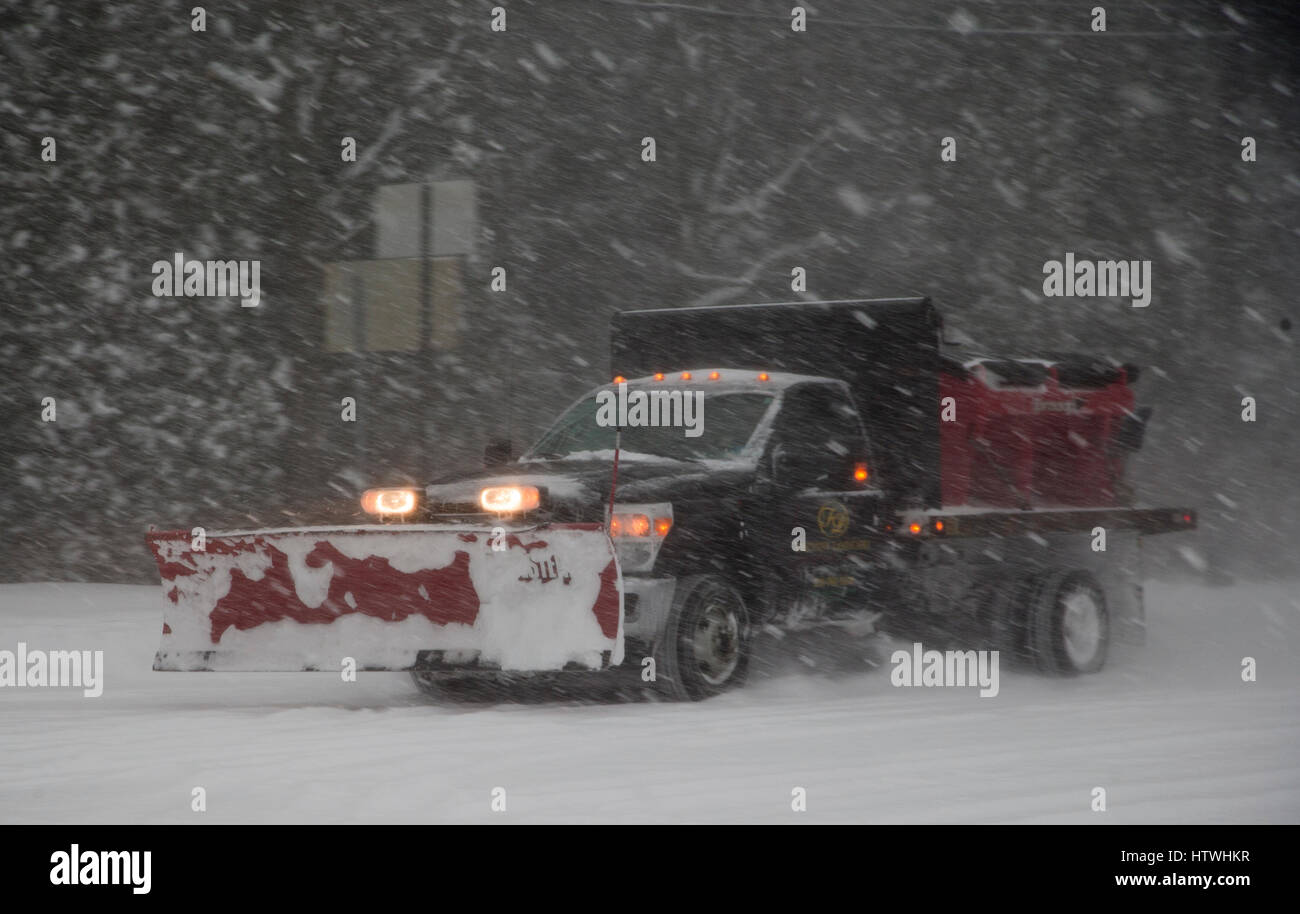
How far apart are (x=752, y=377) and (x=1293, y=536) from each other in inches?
379

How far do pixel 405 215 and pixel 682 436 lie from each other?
23.0 ft

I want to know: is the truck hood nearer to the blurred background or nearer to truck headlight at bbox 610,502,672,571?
truck headlight at bbox 610,502,672,571

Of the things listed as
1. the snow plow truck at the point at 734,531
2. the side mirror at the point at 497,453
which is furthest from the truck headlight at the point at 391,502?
the side mirror at the point at 497,453

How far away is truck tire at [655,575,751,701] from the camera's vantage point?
8758mm

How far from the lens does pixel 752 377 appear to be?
10250 mm

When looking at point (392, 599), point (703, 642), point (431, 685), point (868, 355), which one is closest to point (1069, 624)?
point (868, 355)

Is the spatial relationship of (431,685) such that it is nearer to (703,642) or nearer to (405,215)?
(703,642)

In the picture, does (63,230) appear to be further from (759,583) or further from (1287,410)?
(1287,410)

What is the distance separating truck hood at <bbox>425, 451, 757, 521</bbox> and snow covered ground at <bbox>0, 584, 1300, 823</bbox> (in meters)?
1.02

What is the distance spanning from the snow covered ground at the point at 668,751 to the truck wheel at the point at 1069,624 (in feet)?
0.56

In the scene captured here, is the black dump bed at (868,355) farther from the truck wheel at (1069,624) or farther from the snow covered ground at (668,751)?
the snow covered ground at (668,751)

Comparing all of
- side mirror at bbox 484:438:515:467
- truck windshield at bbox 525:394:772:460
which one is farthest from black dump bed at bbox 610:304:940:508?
side mirror at bbox 484:438:515:467

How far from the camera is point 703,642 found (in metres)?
9.02

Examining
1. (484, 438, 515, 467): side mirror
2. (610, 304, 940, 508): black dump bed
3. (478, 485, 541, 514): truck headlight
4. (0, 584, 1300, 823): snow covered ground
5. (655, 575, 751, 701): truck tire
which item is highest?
(610, 304, 940, 508): black dump bed
